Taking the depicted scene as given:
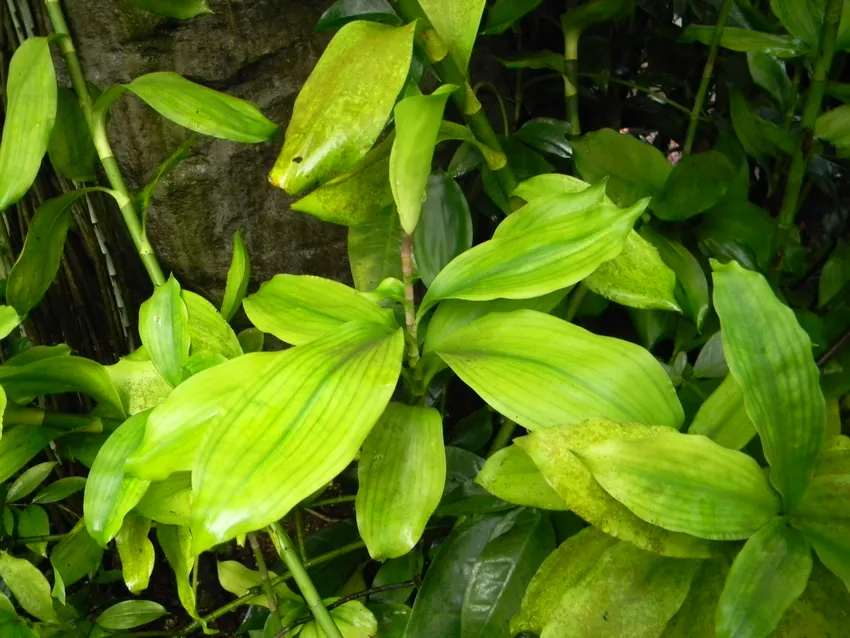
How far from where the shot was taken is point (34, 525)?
750 millimetres

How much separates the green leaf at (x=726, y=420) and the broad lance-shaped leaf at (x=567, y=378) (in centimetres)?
3

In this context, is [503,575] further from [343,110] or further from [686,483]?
[343,110]

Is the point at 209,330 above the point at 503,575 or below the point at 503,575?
above

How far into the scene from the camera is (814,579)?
1.15ft

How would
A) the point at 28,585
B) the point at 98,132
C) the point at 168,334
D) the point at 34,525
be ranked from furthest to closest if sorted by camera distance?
the point at 34,525 → the point at 28,585 → the point at 98,132 → the point at 168,334

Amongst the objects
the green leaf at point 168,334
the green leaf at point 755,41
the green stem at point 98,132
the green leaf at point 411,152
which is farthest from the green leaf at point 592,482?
the green leaf at point 755,41

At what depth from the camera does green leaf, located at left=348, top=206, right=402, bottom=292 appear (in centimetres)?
63

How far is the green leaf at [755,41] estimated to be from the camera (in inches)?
24.2

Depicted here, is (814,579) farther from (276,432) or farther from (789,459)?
(276,432)

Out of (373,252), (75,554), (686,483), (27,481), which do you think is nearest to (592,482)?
(686,483)

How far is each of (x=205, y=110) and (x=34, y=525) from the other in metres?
0.56

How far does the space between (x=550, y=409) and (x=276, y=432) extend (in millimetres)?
147

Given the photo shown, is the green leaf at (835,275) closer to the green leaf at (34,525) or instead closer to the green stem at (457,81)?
the green stem at (457,81)

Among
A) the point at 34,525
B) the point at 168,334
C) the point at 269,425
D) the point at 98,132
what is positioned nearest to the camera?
the point at 269,425
